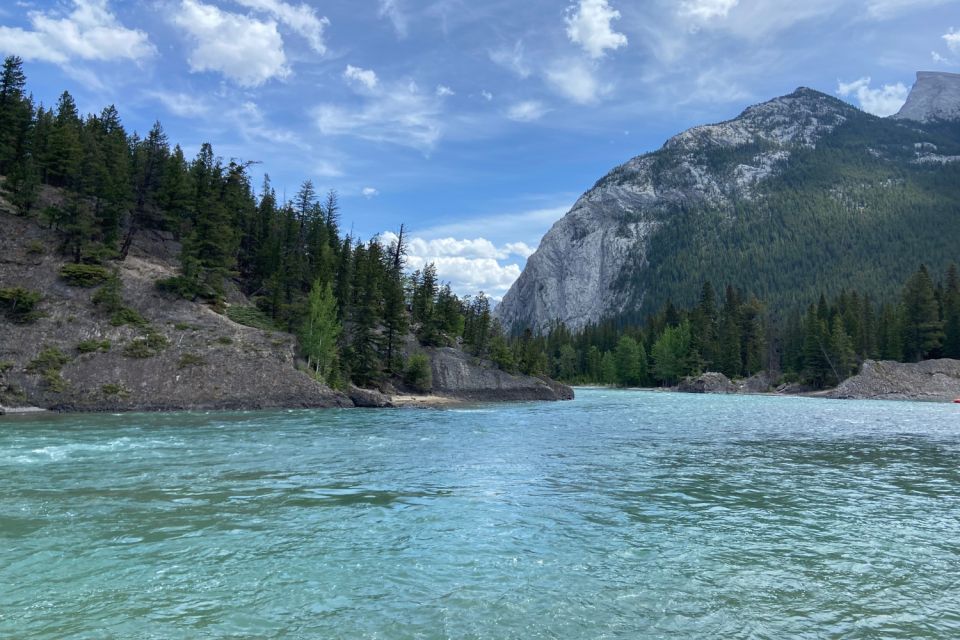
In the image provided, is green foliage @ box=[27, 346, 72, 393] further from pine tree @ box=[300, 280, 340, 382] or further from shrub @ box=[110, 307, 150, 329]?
pine tree @ box=[300, 280, 340, 382]

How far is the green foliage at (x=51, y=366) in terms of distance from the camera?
48312 millimetres

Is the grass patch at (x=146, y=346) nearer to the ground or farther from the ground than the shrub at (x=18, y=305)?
nearer to the ground

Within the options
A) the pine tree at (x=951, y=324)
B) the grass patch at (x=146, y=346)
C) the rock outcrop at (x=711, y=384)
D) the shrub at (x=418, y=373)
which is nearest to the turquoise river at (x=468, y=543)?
the grass patch at (x=146, y=346)

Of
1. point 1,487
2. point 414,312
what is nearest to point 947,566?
point 1,487

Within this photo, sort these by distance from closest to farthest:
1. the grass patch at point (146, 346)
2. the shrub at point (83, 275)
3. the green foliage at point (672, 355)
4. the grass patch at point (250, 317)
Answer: the grass patch at point (146, 346) → the shrub at point (83, 275) → the grass patch at point (250, 317) → the green foliage at point (672, 355)

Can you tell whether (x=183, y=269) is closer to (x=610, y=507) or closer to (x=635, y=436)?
(x=635, y=436)

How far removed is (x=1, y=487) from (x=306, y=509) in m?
11.4

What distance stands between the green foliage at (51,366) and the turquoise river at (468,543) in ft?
68.9

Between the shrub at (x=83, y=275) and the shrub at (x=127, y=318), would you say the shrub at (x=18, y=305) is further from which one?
the shrub at (x=127, y=318)

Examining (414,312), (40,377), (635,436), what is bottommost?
(635,436)

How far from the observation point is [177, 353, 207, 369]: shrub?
55178mm

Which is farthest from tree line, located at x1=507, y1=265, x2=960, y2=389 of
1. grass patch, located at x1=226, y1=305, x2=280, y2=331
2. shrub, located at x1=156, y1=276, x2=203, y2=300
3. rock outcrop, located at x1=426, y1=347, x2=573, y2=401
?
shrub, located at x1=156, y1=276, x2=203, y2=300

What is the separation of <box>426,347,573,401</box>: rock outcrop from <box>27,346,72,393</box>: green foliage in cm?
4580

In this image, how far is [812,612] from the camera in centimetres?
1055
